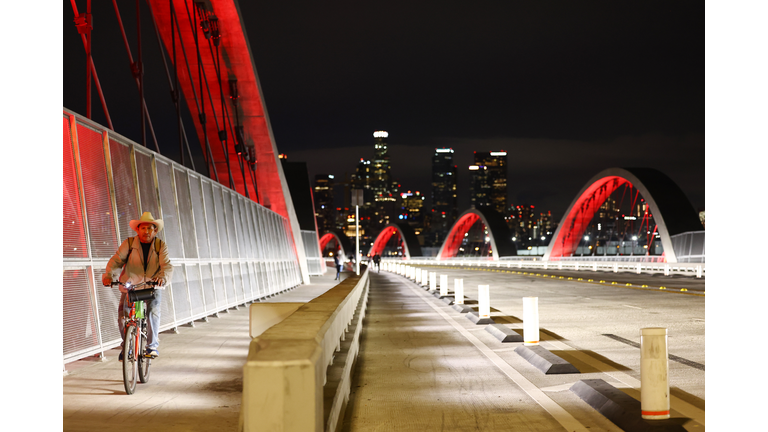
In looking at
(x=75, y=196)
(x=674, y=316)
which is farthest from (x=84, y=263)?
(x=674, y=316)

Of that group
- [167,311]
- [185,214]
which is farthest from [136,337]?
[185,214]

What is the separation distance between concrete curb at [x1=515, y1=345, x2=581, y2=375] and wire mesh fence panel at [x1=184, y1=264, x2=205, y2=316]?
7.92 m

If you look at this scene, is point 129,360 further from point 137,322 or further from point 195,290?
point 195,290

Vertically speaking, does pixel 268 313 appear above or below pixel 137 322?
above

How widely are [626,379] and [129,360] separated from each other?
5845 millimetres

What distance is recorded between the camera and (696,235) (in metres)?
58.0

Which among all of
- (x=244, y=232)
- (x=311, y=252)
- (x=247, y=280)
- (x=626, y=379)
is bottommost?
(x=311, y=252)

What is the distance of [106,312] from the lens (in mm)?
11383

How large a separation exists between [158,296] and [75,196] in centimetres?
280

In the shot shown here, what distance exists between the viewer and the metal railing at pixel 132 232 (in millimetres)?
10695

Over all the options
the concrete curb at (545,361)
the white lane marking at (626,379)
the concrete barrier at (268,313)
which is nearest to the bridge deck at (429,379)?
the white lane marking at (626,379)

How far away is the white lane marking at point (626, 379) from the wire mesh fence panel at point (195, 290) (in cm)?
783
